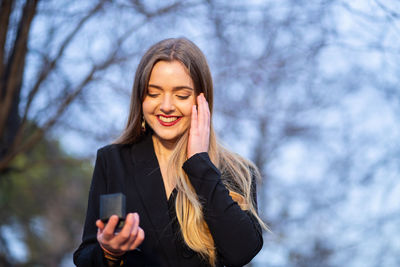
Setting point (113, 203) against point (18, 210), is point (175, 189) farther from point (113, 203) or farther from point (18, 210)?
point (18, 210)

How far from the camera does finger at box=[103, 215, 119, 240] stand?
1.68 m

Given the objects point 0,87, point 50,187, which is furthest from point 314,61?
point 50,187

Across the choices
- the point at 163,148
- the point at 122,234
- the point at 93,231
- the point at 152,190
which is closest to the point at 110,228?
the point at 122,234

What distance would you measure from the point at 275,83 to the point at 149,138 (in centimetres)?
531

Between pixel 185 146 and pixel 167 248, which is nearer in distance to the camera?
pixel 167 248

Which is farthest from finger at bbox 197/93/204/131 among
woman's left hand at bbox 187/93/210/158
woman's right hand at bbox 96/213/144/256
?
woman's right hand at bbox 96/213/144/256

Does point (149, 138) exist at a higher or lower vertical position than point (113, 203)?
higher

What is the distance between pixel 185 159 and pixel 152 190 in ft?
0.69

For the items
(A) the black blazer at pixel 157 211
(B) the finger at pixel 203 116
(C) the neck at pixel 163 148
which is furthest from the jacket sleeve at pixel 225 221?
(C) the neck at pixel 163 148

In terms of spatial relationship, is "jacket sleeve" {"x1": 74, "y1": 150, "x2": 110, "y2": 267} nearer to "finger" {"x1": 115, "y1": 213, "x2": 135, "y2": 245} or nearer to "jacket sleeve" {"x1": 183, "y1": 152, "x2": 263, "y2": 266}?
"finger" {"x1": 115, "y1": 213, "x2": 135, "y2": 245}

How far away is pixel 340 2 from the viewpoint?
11.2 feet

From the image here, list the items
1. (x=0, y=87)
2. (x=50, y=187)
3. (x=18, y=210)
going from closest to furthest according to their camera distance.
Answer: (x=0, y=87) → (x=18, y=210) → (x=50, y=187)

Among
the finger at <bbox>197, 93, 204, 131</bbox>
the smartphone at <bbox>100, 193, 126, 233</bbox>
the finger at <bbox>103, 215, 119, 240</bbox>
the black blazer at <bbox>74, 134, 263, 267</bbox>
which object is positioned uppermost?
the finger at <bbox>197, 93, 204, 131</bbox>

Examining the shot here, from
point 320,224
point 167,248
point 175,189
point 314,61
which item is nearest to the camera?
point 167,248
